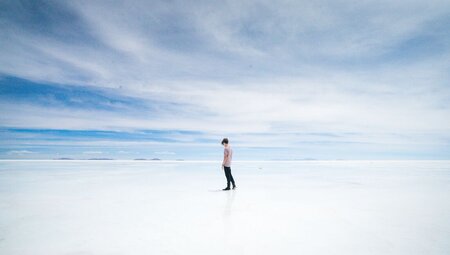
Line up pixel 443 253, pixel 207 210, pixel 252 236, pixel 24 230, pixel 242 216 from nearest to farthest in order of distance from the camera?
pixel 443 253 → pixel 252 236 → pixel 24 230 → pixel 242 216 → pixel 207 210

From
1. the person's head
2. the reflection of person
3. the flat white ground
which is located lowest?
the flat white ground

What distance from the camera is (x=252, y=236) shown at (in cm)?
409

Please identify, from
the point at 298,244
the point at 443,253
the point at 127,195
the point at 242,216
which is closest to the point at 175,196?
the point at 127,195

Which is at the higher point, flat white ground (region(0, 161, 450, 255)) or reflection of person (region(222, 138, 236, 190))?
reflection of person (region(222, 138, 236, 190))

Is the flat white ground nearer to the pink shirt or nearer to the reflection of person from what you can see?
the reflection of person

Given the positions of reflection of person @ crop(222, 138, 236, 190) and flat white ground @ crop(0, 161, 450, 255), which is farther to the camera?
reflection of person @ crop(222, 138, 236, 190)

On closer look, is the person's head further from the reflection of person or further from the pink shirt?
the pink shirt

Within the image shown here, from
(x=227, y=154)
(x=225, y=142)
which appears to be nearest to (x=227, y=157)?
(x=227, y=154)

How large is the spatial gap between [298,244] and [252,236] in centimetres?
66

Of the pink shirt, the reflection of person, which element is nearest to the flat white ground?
the reflection of person

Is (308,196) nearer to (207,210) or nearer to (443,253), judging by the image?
(207,210)

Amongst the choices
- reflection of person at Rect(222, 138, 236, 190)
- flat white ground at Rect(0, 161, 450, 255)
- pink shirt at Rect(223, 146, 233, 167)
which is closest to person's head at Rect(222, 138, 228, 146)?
reflection of person at Rect(222, 138, 236, 190)

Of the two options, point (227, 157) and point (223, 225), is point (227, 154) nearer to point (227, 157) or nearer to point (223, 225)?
point (227, 157)

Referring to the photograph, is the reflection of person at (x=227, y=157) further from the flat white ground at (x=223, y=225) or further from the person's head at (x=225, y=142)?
the flat white ground at (x=223, y=225)
